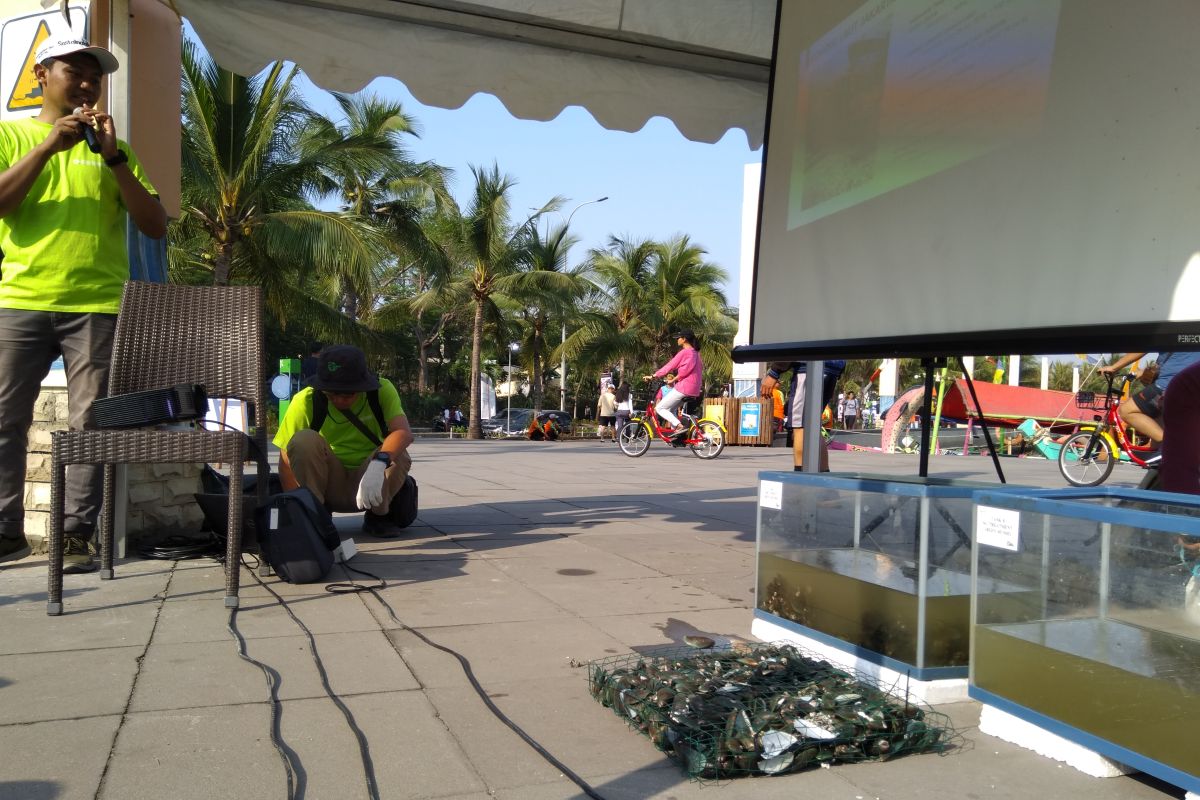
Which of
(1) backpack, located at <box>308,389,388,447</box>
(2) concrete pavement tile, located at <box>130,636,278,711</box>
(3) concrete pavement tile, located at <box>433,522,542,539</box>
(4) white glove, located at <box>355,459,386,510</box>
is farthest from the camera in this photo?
(3) concrete pavement tile, located at <box>433,522,542,539</box>

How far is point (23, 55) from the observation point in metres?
4.88

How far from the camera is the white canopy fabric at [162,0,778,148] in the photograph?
17.9 feet

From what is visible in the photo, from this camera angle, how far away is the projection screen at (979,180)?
257cm

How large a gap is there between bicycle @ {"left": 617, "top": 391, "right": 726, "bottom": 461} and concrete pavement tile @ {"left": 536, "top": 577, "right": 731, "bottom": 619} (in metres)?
11.7

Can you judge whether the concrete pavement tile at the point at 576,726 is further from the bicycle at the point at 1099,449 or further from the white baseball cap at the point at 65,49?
the bicycle at the point at 1099,449

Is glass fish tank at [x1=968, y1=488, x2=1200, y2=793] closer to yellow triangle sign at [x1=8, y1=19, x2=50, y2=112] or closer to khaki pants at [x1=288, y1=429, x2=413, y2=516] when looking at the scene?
khaki pants at [x1=288, y1=429, x2=413, y2=516]

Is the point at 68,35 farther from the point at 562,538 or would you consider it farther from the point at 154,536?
the point at 562,538

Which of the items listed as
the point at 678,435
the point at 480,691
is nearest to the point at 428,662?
the point at 480,691

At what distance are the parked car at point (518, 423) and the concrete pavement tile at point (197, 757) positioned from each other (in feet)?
85.5

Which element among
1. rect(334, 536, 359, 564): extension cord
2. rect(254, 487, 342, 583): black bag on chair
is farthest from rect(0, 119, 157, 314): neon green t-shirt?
rect(334, 536, 359, 564): extension cord

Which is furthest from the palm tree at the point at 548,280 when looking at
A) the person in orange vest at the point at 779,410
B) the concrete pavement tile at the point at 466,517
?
the concrete pavement tile at the point at 466,517

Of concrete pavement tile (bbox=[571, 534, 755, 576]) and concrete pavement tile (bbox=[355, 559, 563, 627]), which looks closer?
concrete pavement tile (bbox=[355, 559, 563, 627])

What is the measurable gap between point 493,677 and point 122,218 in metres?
2.87

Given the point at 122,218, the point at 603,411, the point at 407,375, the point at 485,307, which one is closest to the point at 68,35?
the point at 122,218
